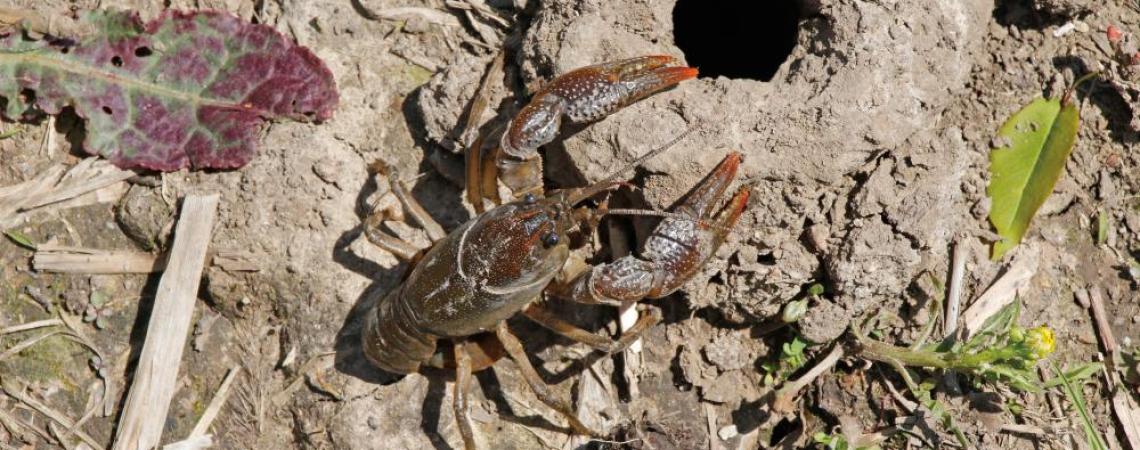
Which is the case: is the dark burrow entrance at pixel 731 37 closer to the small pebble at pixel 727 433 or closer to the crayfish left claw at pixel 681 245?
the crayfish left claw at pixel 681 245

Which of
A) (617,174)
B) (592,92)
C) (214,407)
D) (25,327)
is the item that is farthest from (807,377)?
(25,327)

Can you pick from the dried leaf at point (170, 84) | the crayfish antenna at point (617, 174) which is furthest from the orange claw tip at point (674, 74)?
the dried leaf at point (170, 84)

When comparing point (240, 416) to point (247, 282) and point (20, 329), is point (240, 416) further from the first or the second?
point (20, 329)

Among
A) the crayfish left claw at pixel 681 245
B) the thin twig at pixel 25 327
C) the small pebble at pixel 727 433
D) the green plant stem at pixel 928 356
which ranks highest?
the crayfish left claw at pixel 681 245

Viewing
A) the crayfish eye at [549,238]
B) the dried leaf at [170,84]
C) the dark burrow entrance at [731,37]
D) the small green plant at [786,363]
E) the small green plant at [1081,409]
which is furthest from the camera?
the dark burrow entrance at [731,37]

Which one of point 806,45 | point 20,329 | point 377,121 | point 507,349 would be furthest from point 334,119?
point 806,45

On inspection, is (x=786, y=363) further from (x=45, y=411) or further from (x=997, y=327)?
(x=45, y=411)

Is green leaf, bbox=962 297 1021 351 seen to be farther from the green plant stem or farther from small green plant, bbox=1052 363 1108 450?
small green plant, bbox=1052 363 1108 450
